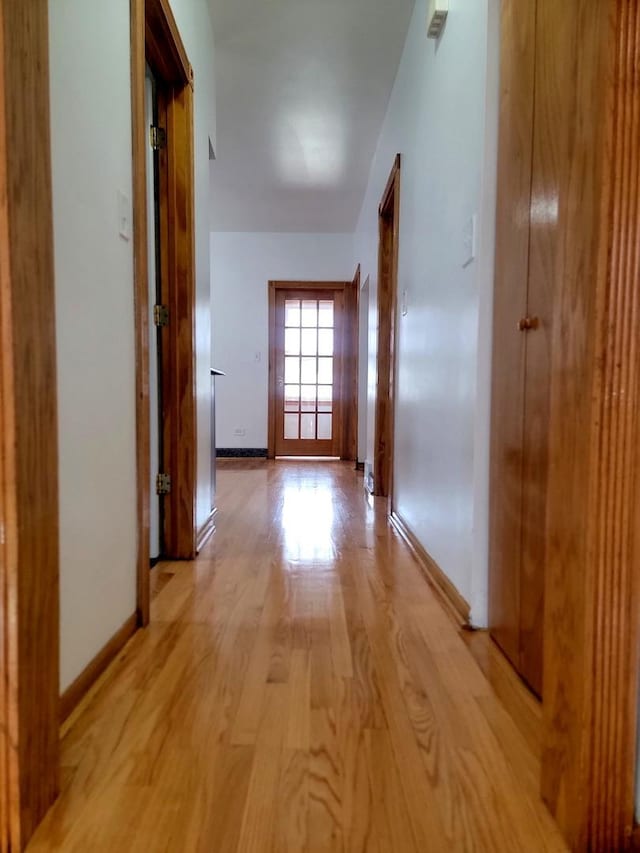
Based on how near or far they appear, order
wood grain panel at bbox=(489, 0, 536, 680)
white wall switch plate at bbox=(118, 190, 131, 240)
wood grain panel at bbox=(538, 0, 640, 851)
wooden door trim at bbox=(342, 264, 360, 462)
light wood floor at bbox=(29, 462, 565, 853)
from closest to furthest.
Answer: wood grain panel at bbox=(538, 0, 640, 851)
light wood floor at bbox=(29, 462, 565, 853)
wood grain panel at bbox=(489, 0, 536, 680)
white wall switch plate at bbox=(118, 190, 131, 240)
wooden door trim at bbox=(342, 264, 360, 462)

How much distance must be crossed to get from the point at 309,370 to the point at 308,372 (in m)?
0.03

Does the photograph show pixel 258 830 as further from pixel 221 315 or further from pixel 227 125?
pixel 221 315

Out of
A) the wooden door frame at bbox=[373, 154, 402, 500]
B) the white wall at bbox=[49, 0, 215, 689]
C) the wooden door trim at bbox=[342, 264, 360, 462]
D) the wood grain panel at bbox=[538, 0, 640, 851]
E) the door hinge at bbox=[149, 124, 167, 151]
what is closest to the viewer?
the wood grain panel at bbox=[538, 0, 640, 851]

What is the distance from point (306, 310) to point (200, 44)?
3.89 metres

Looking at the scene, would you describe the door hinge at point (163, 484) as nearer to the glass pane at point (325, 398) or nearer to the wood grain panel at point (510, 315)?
the wood grain panel at point (510, 315)

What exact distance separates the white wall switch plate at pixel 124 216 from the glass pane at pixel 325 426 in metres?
4.91

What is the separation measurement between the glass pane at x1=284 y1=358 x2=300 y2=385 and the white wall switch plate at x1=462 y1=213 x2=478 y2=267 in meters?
4.69

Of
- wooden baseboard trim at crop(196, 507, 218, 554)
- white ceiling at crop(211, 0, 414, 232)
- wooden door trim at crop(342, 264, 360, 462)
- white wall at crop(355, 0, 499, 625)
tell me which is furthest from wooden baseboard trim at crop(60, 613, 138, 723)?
wooden door trim at crop(342, 264, 360, 462)

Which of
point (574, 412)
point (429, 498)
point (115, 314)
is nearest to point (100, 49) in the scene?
point (115, 314)

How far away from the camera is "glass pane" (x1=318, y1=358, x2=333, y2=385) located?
6.23 metres

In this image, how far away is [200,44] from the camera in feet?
7.72

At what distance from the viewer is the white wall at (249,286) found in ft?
20.0

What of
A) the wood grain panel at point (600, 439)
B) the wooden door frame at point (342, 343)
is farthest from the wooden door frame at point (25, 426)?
the wooden door frame at point (342, 343)

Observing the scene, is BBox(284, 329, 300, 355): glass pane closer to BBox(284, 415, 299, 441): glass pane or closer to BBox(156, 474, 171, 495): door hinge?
BBox(284, 415, 299, 441): glass pane
